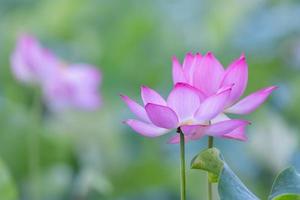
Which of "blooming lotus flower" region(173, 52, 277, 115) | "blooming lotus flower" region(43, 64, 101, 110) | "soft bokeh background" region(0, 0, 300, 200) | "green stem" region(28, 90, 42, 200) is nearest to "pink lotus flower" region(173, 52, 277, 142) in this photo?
"blooming lotus flower" region(173, 52, 277, 115)

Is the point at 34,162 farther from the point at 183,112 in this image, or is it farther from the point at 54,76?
the point at 183,112

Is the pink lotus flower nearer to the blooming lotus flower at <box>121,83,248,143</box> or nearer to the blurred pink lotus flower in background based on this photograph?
the blooming lotus flower at <box>121,83,248,143</box>

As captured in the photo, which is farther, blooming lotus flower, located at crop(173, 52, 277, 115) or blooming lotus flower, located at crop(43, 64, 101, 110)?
blooming lotus flower, located at crop(43, 64, 101, 110)

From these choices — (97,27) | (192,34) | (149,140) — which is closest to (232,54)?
(149,140)

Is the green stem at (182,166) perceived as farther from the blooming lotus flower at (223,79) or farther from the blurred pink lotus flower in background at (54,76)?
the blurred pink lotus flower in background at (54,76)

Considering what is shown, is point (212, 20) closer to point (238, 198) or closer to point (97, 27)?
point (97, 27)
